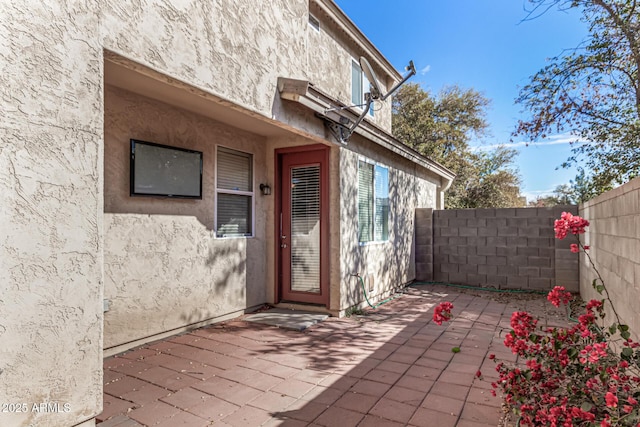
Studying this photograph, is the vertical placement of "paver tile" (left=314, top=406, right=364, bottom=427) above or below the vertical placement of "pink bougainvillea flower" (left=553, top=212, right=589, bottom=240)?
below

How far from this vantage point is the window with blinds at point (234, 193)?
A: 559 centimetres

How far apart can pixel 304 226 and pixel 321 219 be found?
0.39 metres

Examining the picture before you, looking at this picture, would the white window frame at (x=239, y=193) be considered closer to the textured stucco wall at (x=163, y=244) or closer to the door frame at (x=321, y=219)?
the textured stucco wall at (x=163, y=244)

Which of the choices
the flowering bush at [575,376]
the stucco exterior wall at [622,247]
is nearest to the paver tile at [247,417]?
the flowering bush at [575,376]

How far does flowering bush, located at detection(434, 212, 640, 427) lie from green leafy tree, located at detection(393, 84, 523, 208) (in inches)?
667

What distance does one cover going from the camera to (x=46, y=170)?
2.27 m

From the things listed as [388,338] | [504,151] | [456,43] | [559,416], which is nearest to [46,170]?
[559,416]

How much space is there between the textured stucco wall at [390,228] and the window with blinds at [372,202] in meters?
0.17

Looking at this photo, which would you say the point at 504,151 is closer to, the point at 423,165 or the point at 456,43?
the point at 456,43

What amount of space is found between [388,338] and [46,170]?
4.32 m

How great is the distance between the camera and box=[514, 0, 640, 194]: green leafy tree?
697cm

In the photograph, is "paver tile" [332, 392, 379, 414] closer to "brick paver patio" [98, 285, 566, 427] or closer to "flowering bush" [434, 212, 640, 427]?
"brick paver patio" [98, 285, 566, 427]

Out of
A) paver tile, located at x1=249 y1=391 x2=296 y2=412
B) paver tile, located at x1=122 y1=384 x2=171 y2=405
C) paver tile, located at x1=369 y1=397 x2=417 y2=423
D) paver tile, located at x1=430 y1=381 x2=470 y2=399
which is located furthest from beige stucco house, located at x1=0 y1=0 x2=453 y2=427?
paver tile, located at x1=430 y1=381 x2=470 y2=399

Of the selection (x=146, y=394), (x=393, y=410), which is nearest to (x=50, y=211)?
(x=146, y=394)
